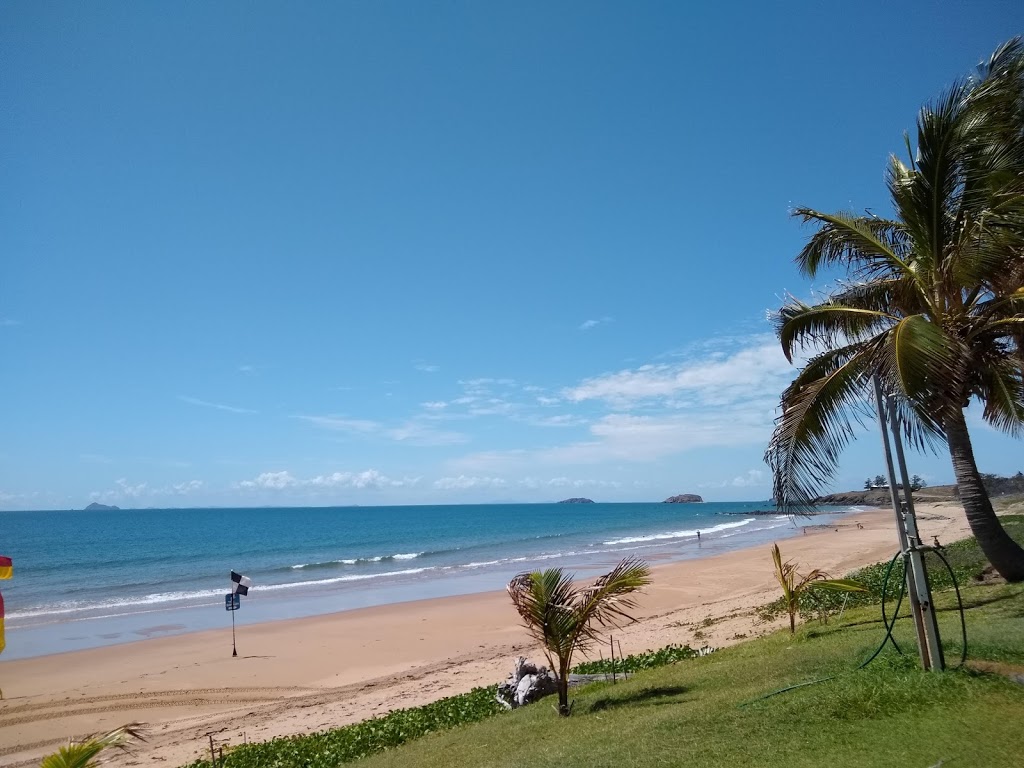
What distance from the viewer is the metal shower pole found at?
5.40m

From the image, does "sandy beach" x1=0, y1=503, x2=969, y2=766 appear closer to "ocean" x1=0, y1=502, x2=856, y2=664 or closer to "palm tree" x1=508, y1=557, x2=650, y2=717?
"ocean" x1=0, y1=502, x2=856, y2=664

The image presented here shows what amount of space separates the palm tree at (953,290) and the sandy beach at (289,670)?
18.6 ft

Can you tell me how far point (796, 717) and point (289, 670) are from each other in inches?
502

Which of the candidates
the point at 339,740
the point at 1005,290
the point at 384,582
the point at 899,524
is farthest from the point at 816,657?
the point at 384,582

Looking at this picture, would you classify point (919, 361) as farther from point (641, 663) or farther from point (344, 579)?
point (344, 579)

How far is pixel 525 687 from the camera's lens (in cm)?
875

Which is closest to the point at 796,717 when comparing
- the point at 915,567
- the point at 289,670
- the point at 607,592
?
the point at 915,567

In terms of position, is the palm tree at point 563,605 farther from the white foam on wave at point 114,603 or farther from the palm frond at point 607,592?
the white foam on wave at point 114,603

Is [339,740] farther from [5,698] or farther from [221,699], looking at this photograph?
[5,698]

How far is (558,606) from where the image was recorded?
698 cm

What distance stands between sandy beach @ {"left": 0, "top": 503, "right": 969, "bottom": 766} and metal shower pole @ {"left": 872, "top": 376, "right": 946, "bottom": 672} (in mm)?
6843

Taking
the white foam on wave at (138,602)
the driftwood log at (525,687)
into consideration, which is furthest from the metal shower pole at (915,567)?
the white foam on wave at (138,602)

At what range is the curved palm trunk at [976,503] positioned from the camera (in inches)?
344

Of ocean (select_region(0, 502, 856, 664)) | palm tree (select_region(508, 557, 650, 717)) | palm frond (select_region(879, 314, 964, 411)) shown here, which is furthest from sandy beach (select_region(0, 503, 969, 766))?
palm frond (select_region(879, 314, 964, 411))
